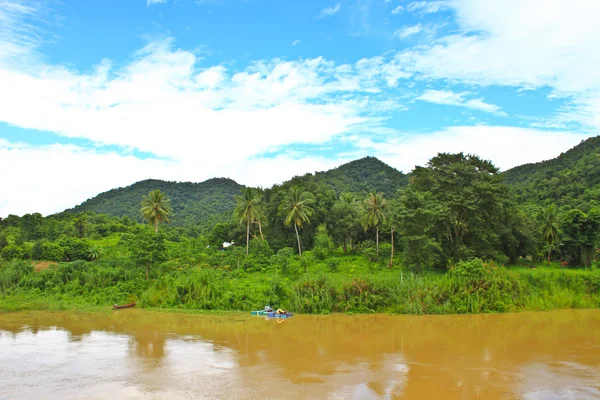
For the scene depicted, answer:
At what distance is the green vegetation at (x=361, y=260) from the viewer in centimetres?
2800

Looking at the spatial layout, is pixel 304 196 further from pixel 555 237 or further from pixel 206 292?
pixel 555 237

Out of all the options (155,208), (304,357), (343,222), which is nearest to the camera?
(304,357)

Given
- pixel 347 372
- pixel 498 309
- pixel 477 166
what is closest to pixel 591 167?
pixel 477 166

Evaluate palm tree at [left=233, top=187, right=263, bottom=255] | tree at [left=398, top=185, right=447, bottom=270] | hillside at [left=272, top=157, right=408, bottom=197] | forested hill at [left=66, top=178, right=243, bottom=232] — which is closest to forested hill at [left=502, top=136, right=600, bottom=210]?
hillside at [left=272, top=157, right=408, bottom=197]

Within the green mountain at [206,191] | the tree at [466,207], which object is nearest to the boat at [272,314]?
the tree at [466,207]

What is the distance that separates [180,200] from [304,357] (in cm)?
10382

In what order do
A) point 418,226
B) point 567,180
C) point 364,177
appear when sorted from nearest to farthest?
point 418,226, point 567,180, point 364,177

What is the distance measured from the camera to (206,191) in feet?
396

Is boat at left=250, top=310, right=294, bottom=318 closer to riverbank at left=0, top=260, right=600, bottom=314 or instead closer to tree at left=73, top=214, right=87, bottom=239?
riverbank at left=0, top=260, right=600, bottom=314

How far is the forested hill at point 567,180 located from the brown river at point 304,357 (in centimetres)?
3998

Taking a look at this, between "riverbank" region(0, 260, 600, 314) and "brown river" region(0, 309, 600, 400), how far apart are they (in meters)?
1.32

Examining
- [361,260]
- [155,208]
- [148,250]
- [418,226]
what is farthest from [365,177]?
[148,250]

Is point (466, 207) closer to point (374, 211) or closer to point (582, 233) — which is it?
point (374, 211)

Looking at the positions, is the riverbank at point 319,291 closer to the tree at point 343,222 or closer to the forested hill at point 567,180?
the tree at point 343,222
